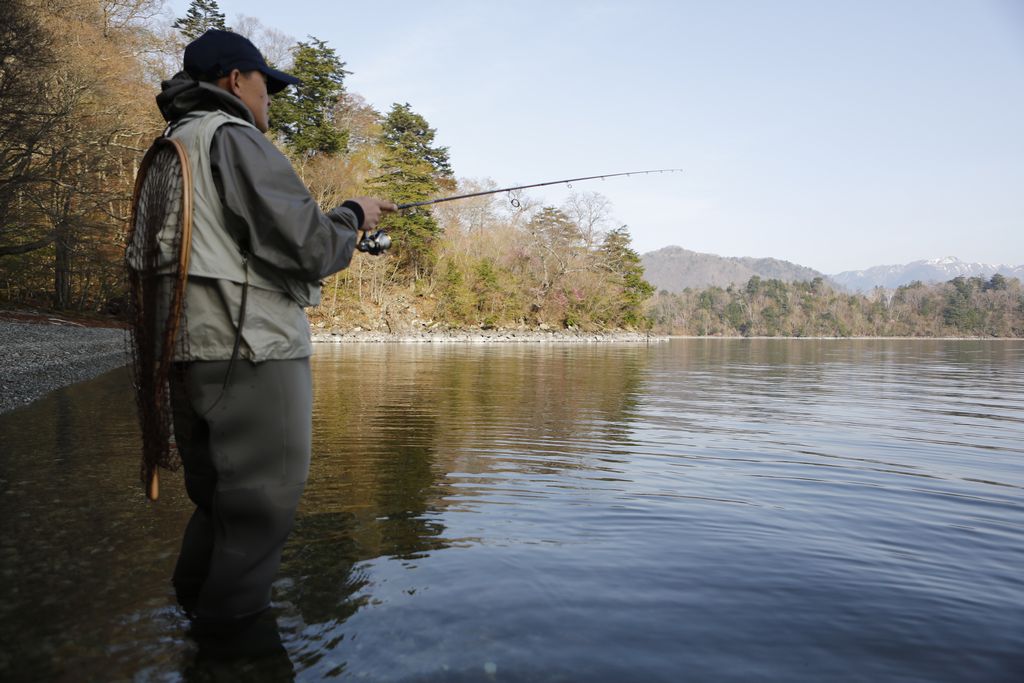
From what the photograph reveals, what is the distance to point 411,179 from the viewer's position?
4741cm

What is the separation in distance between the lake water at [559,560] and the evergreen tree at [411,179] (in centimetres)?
4046

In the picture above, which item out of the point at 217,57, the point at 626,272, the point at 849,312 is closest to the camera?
the point at 217,57

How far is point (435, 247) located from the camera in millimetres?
54781

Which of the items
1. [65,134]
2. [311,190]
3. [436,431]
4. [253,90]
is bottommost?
[436,431]

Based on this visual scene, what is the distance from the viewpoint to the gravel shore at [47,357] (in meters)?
10.6

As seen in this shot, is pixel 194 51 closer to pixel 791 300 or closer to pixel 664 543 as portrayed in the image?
pixel 664 543

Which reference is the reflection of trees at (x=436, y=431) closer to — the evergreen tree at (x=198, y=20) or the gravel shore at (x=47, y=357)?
the gravel shore at (x=47, y=357)

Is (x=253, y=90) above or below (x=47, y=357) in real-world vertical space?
above

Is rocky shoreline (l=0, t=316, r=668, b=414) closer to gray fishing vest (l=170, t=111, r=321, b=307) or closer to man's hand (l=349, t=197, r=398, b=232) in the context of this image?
gray fishing vest (l=170, t=111, r=321, b=307)

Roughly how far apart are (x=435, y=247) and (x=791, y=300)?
9799 cm

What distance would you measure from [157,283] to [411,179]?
4668cm

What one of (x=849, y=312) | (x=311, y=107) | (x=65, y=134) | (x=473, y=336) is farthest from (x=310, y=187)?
(x=849, y=312)

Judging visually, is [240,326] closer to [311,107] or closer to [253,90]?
[253,90]

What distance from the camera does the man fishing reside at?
228 cm
